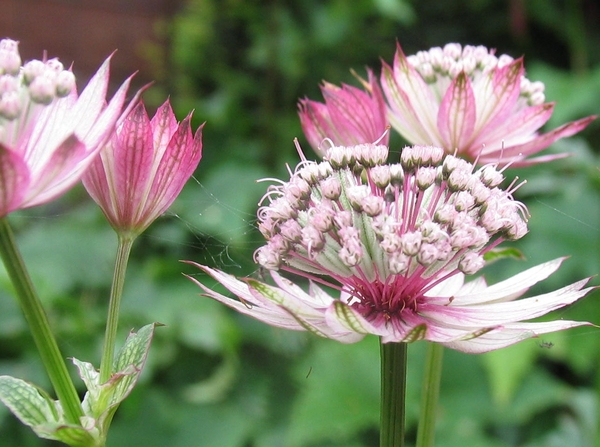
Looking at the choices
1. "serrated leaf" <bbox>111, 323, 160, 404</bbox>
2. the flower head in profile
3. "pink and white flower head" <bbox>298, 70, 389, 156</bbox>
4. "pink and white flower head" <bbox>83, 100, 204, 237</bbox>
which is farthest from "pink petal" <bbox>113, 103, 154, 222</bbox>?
the flower head in profile

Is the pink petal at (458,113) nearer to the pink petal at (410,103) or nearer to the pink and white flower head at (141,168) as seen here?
the pink petal at (410,103)

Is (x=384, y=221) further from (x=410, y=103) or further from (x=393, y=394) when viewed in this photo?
(x=410, y=103)

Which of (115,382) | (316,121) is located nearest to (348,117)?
(316,121)

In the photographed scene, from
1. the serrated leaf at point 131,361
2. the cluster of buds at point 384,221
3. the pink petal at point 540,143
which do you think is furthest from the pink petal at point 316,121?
the serrated leaf at point 131,361

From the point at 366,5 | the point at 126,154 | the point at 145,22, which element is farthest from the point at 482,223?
the point at 145,22

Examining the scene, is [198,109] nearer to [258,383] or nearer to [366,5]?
[366,5]

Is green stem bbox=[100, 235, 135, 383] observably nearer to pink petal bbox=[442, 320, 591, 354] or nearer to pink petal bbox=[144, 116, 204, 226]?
pink petal bbox=[144, 116, 204, 226]
